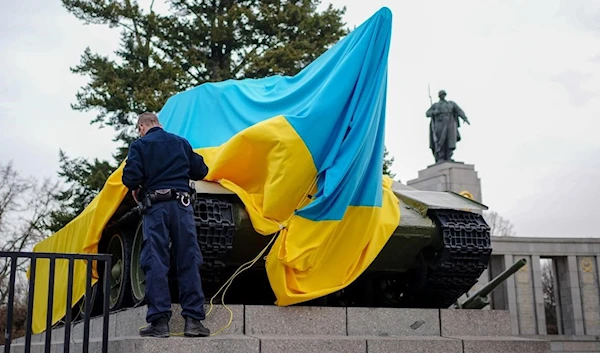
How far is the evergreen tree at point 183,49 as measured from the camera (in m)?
21.2

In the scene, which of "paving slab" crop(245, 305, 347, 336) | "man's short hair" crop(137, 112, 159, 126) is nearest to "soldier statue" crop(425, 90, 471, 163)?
"paving slab" crop(245, 305, 347, 336)

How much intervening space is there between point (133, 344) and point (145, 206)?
2.97ft

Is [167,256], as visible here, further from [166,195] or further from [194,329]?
[194,329]

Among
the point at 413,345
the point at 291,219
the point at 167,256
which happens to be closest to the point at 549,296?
the point at 413,345

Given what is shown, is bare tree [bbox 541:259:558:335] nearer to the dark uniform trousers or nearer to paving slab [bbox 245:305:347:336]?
paving slab [bbox 245:305:347:336]

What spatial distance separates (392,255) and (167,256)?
2.47m

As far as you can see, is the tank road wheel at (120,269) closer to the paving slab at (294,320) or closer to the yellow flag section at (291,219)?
the yellow flag section at (291,219)

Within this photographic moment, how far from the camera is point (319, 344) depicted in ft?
18.4

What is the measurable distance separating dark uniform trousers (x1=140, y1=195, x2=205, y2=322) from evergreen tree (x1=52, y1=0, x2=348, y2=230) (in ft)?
51.5

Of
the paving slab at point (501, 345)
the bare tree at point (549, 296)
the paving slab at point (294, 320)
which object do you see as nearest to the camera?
the paving slab at point (294, 320)

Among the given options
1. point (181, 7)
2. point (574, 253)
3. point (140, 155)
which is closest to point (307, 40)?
point (181, 7)

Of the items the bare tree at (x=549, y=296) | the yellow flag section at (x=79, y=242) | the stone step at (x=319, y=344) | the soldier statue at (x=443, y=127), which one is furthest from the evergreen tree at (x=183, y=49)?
the bare tree at (x=549, y=296)

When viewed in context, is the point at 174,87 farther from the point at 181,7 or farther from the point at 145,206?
the point at 145,206

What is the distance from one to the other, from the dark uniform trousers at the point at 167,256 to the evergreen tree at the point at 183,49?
15.7 metres
